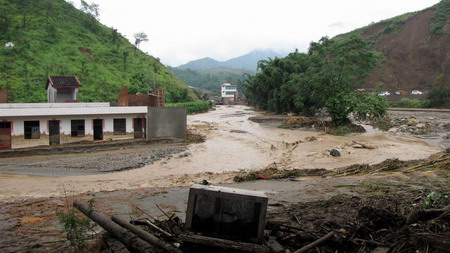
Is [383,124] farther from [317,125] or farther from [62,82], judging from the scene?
[62,82]

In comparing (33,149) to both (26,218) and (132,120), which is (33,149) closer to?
(132,120)

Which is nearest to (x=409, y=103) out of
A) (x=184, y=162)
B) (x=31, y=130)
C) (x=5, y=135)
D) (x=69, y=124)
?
(x=184, y=162)

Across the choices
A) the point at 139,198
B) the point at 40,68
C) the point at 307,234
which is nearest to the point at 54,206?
the point at 139,198

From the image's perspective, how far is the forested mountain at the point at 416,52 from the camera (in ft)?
255

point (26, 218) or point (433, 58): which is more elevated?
point (433, 58)

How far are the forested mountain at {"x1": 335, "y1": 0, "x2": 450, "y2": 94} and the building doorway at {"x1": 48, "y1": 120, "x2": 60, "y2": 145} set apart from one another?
69.3m

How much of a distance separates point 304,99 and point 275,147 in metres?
19.9

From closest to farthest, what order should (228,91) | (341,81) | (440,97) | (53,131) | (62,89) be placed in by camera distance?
(53,131), (62,89), (341,81), (440,97), (228,91)

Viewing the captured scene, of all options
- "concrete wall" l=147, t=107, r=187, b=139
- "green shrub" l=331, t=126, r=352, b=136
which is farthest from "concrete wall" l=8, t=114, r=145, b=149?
"green shrub" l=331, t=126, r=352, b=136

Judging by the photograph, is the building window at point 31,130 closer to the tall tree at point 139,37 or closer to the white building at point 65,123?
the white building at point 65,123

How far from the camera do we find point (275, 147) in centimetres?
2627

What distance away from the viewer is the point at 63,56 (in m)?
56.5

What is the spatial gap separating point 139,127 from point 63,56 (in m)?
37.5

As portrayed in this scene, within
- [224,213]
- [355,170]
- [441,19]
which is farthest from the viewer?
[441,19]
